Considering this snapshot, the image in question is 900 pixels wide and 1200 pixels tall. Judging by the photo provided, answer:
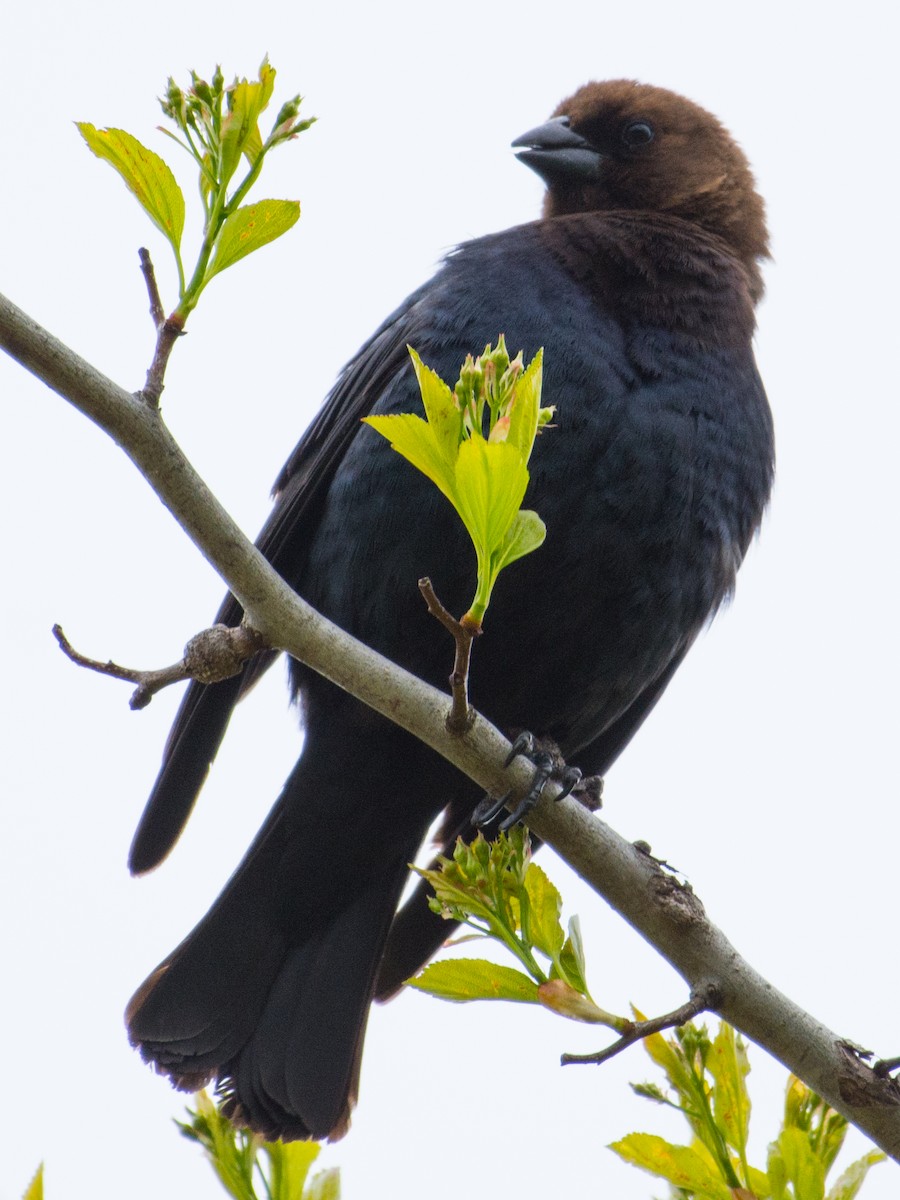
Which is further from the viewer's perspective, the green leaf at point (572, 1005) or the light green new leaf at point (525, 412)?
the green leaf at point (572, 1005)

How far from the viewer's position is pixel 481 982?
1.86 meters

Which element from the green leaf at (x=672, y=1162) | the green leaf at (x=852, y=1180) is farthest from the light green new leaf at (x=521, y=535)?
the green leaf at (x=852, y=1180)

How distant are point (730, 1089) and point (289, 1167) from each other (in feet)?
1.82

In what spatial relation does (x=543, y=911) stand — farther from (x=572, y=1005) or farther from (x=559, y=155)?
(x=559, y=155)

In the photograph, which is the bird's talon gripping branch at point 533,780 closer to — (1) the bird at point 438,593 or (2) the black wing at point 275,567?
(1) the bird at point 438,593

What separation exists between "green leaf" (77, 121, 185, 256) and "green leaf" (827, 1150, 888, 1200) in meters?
1.41

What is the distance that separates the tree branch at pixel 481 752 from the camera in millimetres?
1975

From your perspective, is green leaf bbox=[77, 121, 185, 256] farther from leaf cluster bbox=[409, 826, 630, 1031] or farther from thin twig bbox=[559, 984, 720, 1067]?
thin twig bbox=[559, 984, 720, 1067]

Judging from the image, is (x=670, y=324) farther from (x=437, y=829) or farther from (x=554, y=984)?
(x=554, y=984)

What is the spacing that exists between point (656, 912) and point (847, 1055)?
33cm

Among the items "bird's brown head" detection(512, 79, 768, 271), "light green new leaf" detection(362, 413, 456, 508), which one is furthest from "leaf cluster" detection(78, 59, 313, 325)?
"bird's brown head" detection(512, 79, 768, 271)

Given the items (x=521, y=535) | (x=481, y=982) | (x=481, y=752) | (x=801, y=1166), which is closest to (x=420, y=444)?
(x=521, y=535)

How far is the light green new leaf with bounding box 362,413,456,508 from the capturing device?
5.61 ft

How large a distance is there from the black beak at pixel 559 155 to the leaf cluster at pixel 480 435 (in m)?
2.60
